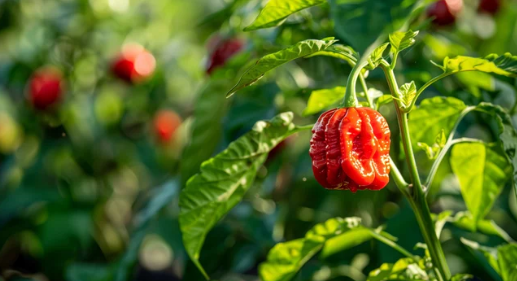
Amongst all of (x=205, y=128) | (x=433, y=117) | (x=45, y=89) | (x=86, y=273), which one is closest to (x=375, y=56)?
(x=433, y=117)

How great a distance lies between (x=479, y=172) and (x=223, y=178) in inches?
15.5

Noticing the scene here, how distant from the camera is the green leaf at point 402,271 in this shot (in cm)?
91

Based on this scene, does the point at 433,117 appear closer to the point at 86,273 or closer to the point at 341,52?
the point at 341,52

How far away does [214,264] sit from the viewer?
5.20ft

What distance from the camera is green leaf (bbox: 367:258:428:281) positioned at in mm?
907

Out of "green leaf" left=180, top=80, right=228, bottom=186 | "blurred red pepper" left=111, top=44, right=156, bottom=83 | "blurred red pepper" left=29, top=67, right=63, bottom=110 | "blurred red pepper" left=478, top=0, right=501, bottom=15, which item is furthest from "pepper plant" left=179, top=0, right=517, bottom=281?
"blurred red pepper" left=29, top=67, right=63, bottom=110

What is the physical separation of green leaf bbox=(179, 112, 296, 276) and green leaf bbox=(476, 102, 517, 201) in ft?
0.90

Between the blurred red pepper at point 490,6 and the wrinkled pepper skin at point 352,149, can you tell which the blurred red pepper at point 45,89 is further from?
the wrinkled pepper skin at point 352,149

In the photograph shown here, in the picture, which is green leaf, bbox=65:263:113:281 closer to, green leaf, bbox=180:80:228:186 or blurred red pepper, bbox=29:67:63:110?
green leaf, bbox=180:80:228:186

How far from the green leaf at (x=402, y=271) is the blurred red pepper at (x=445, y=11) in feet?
2.62

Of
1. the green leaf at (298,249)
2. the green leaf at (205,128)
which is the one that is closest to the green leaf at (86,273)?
the green leaf at (205,128)

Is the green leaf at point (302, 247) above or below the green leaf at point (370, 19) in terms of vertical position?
below

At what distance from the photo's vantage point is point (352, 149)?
78 centimetres

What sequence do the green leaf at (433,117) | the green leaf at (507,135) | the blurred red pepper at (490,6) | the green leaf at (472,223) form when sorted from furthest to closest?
the blurred red pepper at (490,6) < the green leaf at (472,223) < the green leaf at (433,117) < the green leaf at (507,135)
